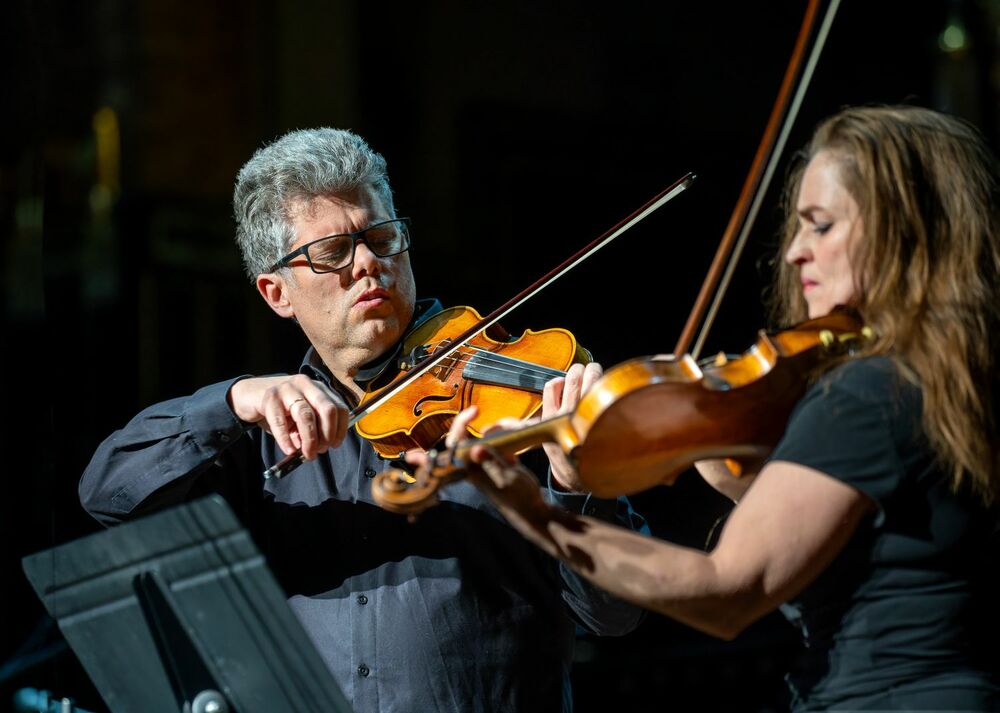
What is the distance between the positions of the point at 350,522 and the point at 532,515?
29.7 inches

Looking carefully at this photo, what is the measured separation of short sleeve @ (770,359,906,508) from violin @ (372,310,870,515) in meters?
0.07

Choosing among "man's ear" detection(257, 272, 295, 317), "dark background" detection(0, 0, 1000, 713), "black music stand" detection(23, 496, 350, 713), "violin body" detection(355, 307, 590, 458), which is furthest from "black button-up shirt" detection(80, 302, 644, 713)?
"dark background" detection(0, 0, 1000, 713)

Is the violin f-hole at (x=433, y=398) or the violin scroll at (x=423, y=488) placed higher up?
the violin scroll at (x=423, y=488)

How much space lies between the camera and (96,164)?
3373mm

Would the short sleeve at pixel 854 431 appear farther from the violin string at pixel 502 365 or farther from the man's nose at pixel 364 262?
the man's nose at pixel 364 262

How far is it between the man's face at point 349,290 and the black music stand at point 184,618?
0.63 metres

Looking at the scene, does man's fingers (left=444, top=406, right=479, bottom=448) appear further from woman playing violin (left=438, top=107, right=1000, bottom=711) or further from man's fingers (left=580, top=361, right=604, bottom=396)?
man's fingers (left=580, top=361, right=604, bottom=396)

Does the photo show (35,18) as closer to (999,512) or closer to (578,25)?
(578,25)

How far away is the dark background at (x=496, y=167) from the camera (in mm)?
3150

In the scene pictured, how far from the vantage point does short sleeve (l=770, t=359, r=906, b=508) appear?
51.9 inches

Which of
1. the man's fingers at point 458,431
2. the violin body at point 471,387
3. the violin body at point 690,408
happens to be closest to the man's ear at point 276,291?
the violin body at point 471,387

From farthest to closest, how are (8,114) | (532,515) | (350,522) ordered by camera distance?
(8,114) → (350,522) → (532,515)

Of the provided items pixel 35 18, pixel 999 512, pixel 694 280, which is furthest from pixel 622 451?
pixel 35 18

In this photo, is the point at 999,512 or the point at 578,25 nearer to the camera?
the point at 999,512
